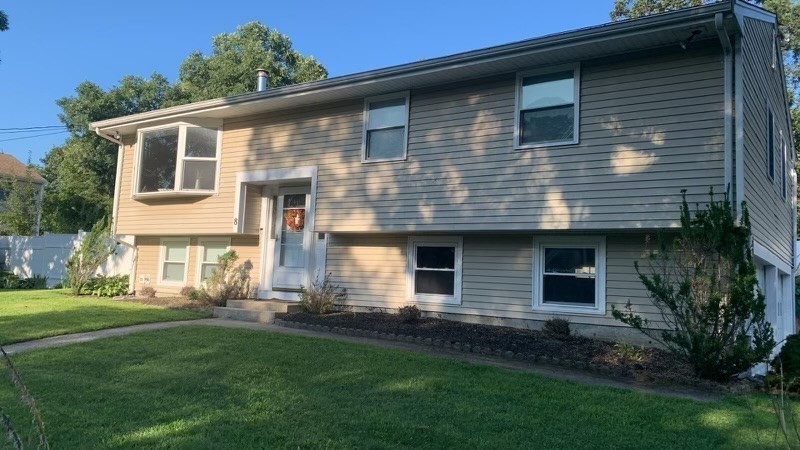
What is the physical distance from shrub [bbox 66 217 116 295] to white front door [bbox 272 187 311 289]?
5.17 metres

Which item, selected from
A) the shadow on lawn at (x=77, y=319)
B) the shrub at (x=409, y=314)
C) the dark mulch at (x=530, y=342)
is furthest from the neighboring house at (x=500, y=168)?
the shadow on lawn at (x=77, y=319)

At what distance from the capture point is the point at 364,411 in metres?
5.06

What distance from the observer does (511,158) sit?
9586 mm

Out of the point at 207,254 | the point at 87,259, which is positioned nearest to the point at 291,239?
the point at 207,254

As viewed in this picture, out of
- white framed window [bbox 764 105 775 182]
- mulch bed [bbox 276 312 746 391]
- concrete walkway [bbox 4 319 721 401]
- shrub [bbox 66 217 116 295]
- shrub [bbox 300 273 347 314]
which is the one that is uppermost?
white framed window [bbox 764 105 775 182]

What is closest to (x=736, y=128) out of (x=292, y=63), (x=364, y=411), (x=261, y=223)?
(x=364, y=411)

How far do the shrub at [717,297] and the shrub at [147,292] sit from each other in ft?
38.3

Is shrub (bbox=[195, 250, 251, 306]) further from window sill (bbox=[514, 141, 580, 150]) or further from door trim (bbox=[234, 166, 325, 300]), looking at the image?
window sill (bbox=[514, 141, 580, 150])

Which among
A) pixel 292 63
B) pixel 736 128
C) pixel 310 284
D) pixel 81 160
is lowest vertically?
pixel 310 284

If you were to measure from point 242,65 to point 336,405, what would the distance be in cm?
2665

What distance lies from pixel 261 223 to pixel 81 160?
72.0ft

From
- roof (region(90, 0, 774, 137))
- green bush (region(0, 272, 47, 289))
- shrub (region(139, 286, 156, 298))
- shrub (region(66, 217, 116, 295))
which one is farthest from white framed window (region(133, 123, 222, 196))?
green bush (region(0, 272, 47, 289))

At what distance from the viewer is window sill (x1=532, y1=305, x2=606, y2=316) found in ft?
30.0

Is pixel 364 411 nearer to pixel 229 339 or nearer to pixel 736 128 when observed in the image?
pixel 229 339
